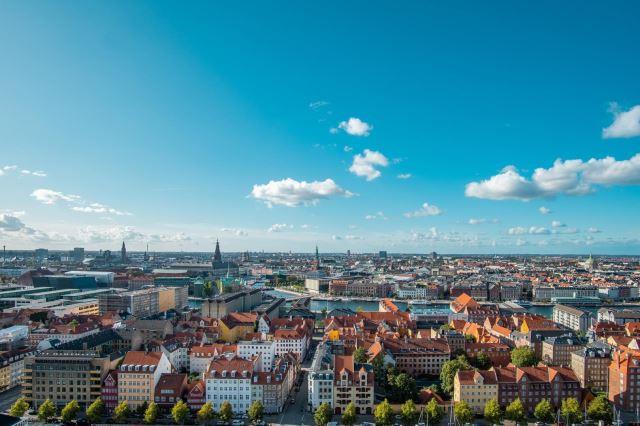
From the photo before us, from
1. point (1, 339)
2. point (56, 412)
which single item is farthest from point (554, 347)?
point (1, 339)

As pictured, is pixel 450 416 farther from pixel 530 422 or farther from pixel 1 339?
pixel 1 339

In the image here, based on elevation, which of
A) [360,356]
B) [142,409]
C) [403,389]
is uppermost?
[360,356]

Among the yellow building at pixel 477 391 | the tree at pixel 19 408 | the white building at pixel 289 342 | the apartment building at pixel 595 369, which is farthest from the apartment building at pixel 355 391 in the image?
the tree at pixel 19 408

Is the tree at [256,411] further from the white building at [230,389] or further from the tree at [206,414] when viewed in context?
the tree at [206,414]

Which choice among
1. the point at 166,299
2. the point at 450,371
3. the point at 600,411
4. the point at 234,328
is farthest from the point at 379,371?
the point at 166,299

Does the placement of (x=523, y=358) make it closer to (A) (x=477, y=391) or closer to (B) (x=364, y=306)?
(A) (x=477, y=391)

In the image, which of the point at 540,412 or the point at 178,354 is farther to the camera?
the point at 178,354
